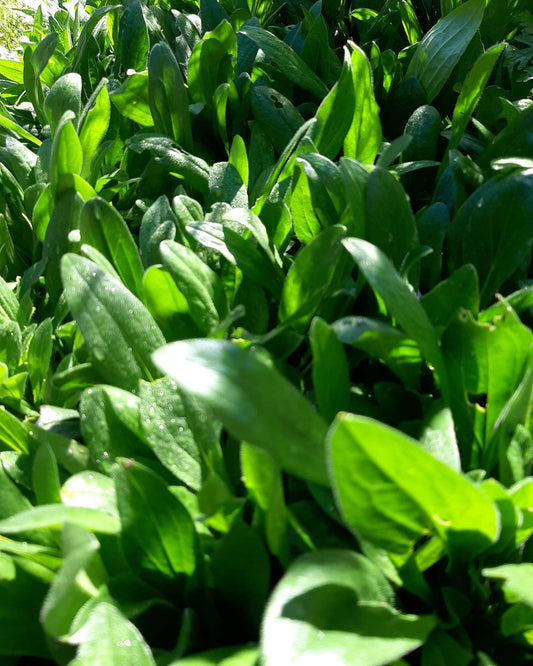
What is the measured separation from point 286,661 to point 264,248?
69cm

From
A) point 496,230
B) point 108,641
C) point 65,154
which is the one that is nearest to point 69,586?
point 108,641

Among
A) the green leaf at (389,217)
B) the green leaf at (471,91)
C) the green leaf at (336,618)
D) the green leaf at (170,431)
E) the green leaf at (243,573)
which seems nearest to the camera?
the green leaf at (336,618)

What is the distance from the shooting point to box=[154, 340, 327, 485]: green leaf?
28.1 inches

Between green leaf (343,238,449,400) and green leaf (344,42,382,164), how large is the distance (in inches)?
21.6

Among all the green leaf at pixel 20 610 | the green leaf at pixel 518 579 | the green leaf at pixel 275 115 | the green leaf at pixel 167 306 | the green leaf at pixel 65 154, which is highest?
the green leaf at pixel 65 154

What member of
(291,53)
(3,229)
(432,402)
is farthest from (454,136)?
(3,229)

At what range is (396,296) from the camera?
0.89m

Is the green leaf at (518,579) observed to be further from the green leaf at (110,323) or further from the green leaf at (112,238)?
the green leaf at (112,238)

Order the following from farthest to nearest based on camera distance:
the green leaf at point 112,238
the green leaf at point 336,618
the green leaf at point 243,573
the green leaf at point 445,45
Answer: the green leaf at point 445,45 < the green leaf at point 112,238 < the green leaf at point 243,573 < the green leaf at point 336,618

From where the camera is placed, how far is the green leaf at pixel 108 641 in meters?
0.71

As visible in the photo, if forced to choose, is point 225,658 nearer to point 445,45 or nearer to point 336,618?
point 336,618

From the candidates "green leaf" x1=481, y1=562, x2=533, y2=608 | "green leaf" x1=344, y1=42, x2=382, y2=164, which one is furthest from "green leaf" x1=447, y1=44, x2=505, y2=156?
"green leaf" x1=481, y1=562, x2=533, y2=608

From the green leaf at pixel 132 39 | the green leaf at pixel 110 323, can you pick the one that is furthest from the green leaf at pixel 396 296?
the green leaf at pixel 132 39

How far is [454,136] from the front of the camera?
1375 mm
